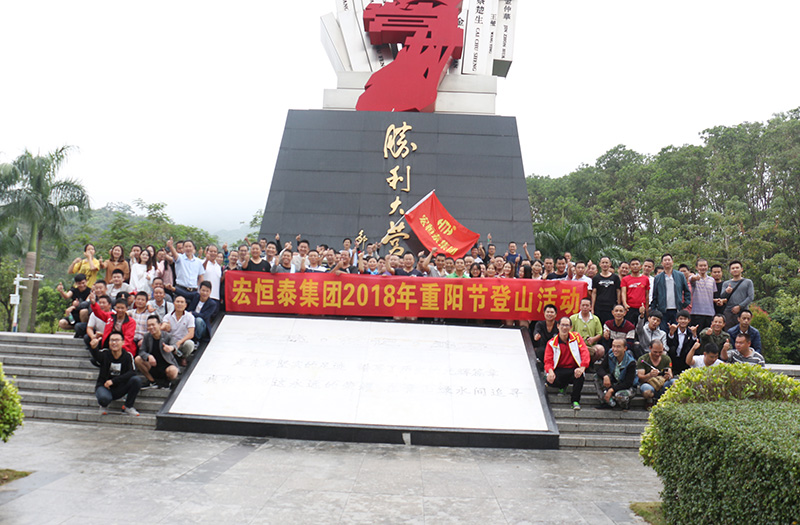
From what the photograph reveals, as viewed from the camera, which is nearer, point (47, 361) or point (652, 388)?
point (652, 388)

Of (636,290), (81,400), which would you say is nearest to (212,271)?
(81,400)

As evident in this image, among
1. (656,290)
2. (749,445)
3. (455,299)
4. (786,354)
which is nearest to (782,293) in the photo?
(786,354)

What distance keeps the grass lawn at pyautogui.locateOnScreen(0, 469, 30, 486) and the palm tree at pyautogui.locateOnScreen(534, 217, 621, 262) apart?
15.4m

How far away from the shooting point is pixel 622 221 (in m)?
33.8

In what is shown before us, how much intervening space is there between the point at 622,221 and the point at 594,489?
31303 mm

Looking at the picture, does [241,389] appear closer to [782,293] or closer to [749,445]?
[749,445]

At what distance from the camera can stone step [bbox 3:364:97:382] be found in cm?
762

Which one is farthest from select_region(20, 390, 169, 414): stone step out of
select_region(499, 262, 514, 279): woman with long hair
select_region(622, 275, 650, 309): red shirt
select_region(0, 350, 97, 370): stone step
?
A: select_region(622, 275, 650, 309): red shirt

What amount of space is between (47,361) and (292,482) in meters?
5.11

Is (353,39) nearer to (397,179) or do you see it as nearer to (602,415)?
(397,179)

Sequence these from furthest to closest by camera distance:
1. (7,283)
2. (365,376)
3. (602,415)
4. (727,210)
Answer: (7,283), (727,210), (365,376), (602,415)

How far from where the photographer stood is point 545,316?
7.62 metres

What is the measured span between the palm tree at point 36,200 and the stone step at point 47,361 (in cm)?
1165

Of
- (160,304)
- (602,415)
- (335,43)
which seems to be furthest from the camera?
(335,43)
